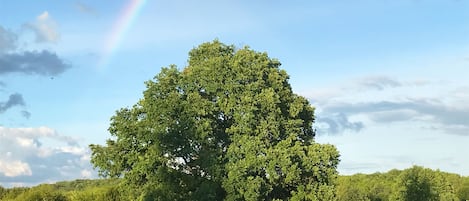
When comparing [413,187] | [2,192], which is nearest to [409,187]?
[413,187]

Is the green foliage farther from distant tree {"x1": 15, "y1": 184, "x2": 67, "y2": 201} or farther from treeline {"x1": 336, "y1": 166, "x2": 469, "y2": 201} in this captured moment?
treeline {"x1": 336, "y1": 166, "x2": 469, "y2": 201}

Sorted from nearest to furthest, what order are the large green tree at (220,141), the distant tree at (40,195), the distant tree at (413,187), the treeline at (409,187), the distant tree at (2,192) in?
the large green tree at (220,141) < the distant tree at (413,187) < the treeline at (409,187) < the distant tree at (40,195) < the distant tree at (2,192)

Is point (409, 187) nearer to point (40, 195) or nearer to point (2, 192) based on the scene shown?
point (40, 195)

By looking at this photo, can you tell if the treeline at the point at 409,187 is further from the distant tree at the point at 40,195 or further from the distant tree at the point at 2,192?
the distant tree at the point at 2,192

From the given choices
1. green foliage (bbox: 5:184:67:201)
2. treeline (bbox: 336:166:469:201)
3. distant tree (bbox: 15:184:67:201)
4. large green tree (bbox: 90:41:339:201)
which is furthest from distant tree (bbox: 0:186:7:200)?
large green tree (bbox: 90:41:339:201)

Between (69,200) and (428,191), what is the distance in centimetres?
5798

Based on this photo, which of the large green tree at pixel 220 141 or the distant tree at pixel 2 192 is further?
the distant tree at pixel 2 192

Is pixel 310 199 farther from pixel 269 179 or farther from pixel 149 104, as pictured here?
pixel 149 104

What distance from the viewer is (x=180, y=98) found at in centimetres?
4297

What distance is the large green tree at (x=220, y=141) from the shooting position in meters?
40.0

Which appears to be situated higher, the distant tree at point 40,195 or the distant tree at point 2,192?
the distant tree at point 2,192

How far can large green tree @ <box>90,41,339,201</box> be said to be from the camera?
131 ft

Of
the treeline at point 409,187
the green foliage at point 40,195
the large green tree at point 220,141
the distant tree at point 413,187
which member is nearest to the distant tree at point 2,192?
the green foliage at point 40,195

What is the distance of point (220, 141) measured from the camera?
42562 millimetres
